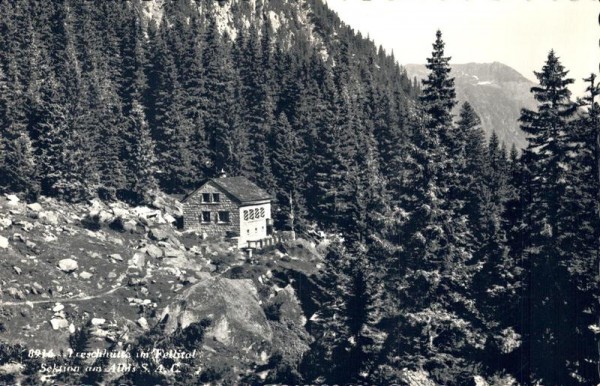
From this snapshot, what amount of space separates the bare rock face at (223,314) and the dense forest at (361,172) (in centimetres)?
421

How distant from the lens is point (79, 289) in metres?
38.8

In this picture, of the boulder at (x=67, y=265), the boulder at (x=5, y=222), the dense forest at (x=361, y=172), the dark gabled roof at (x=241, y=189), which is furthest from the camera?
the dark gabled roof at (x=241, y=189)

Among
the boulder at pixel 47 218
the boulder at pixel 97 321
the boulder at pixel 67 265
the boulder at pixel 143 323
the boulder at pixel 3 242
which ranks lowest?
the boulder at pixel 143 323

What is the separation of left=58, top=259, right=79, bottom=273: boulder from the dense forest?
39.7 ft

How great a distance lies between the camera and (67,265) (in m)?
40.2

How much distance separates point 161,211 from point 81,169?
8.99m

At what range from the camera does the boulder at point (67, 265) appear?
39.9 metres

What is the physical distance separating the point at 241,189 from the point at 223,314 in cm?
2427

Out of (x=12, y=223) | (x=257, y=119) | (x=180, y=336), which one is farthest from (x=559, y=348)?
(x=257, y=119)

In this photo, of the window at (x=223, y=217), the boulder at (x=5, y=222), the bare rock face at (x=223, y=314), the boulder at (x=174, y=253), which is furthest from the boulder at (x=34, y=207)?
the bare rock face at (x=223, y=314)

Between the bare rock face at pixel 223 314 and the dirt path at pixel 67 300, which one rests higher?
the dirt path at pixel 67 300

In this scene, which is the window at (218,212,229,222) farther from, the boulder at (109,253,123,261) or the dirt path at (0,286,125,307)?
the dirt path at (0,286,125,307)

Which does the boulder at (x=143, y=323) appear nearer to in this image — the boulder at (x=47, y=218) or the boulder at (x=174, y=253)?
the boulder at (x=174, y=253)

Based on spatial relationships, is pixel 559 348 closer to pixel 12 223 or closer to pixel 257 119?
pixel 12 223
